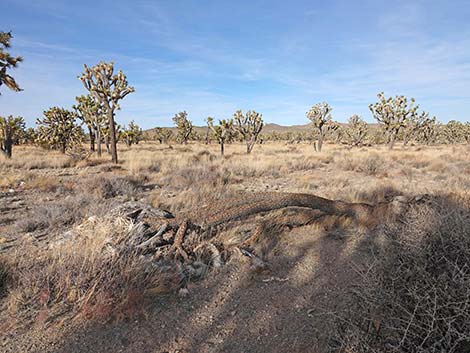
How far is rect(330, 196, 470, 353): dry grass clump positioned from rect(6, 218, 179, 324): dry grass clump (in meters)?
2.22

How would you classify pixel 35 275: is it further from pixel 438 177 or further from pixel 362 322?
pixel 438 177

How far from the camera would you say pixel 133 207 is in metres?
5.80

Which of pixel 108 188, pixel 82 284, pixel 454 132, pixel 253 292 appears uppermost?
pixel 454 132

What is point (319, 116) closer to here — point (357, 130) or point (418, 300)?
point (357, 130)

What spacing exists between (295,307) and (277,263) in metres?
1.15

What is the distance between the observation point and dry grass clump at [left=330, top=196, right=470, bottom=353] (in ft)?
6.21

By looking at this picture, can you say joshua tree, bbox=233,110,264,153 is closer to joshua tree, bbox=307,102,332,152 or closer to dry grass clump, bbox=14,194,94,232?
joshua tree, bbox=307,102,332,152

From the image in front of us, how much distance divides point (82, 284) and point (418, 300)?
337 centimetres

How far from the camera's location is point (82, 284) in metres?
3.25

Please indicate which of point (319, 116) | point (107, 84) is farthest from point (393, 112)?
point (107, 84)

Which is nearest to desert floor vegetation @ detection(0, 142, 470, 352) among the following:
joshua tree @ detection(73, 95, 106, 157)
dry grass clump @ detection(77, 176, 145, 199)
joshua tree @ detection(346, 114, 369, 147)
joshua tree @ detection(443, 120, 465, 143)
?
dry grass clump @ detection(77, 176, 145, 199)

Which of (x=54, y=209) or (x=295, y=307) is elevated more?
(x=54, y=209)

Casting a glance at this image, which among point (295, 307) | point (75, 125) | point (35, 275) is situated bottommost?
point (295, 307)

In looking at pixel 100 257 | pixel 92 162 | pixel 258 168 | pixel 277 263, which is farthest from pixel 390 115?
pixel 100 257
